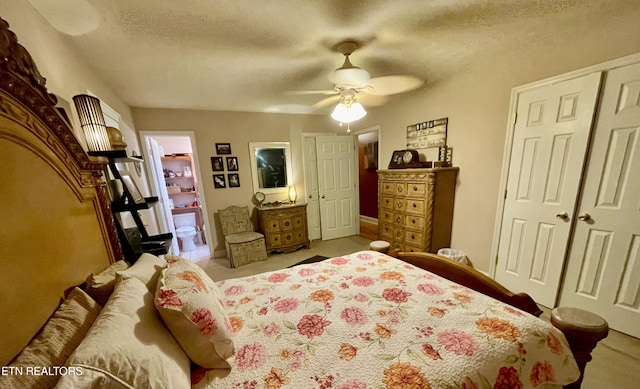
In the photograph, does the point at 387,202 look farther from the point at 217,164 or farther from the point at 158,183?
the point at 158,183

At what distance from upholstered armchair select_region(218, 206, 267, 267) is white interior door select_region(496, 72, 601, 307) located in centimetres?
317

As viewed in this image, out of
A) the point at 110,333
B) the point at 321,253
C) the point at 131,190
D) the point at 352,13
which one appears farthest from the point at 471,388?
the point at 321,253

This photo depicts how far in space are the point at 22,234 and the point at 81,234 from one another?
35cm

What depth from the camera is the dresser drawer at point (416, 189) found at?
99.8 inches

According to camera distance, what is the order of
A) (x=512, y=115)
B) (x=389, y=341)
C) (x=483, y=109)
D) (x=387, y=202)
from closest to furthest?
(x=389, y=341) → (x=512, y=115) → (x=483, y=109) → (x=387, y=202)

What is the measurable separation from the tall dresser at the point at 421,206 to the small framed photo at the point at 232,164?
244cm

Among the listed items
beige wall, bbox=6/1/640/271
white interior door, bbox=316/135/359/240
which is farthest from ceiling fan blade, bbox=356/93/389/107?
white interior door, bbox=316/135/359/240

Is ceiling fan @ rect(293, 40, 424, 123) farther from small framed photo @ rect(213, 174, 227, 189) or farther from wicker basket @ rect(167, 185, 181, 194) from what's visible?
wicker basket @ rect(167, 185, 181, 194)

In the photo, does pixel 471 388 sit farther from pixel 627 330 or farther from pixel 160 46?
pixel 160 46

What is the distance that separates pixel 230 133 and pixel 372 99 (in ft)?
7.70

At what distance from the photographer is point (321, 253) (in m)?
3.64

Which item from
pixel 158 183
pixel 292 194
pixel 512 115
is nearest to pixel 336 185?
pixel 292 194

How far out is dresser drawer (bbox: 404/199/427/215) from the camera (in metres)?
2.56

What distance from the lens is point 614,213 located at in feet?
5.35
